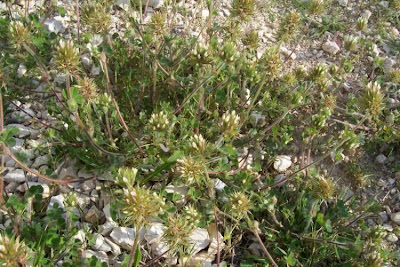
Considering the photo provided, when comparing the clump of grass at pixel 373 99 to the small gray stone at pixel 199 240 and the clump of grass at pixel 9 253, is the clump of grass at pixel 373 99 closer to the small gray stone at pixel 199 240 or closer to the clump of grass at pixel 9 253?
the small gray stone at pixel 199 240

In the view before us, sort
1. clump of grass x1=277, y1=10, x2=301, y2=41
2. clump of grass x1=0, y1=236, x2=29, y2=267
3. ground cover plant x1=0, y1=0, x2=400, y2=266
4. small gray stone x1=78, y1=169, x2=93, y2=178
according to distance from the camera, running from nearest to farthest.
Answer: clump of grass x1=0, y1=236, x2=29, y2=267 → ground cover plant x1=0, y1=0, x2=400, y2=266 → small gray stone x1=78, y1=169, x2=93, y2=178 → clump of grass x1=277, y1=10, x2=301, y2=41

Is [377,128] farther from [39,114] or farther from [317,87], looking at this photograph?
[39,114]

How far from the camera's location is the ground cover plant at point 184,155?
8.04 ft

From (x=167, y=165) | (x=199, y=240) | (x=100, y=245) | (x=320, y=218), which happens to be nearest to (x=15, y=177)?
(x=100, y=245)

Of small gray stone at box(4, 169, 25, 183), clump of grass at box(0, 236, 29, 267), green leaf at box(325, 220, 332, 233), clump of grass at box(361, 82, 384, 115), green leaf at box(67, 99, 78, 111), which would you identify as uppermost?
green leaf at box(67, 99, 78, 111)

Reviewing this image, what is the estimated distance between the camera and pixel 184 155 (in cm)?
261

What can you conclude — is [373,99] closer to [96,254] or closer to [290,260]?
[290,260]

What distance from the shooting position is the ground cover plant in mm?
2451

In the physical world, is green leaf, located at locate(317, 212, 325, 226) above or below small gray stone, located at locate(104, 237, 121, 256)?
above

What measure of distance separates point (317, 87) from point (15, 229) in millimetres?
2336

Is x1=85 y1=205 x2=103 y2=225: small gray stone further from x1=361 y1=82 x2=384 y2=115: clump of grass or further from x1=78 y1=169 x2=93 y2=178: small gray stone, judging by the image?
x1=361 y1=82 x2=384 y2=115: clump of grass

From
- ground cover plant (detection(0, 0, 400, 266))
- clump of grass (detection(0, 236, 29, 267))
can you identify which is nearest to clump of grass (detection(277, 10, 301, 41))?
Answer: ground cover plant (detection(0, 0, 400, 266))

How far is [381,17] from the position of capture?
446 centimetres

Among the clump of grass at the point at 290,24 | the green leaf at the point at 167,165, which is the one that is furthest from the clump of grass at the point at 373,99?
the green leaf at the point at 167,165
